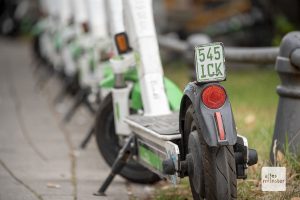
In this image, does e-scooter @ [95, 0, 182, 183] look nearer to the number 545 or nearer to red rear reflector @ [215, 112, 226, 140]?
the number 545

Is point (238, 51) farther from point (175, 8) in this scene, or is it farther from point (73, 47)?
point (175, 8)

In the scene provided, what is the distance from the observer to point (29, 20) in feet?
105

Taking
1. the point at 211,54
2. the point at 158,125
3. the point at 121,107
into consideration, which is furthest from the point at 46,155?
the point at 211,54

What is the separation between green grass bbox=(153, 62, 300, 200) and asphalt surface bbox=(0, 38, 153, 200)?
663mm

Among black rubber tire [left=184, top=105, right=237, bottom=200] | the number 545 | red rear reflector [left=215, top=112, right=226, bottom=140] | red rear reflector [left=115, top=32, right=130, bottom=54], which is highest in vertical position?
the number 545

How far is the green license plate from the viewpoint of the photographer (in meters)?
5.95

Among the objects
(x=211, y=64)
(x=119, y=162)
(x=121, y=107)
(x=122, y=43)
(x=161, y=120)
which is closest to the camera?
(x=211, y=64)

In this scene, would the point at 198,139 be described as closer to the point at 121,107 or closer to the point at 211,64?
the point at 211,64

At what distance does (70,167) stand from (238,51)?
2743mm

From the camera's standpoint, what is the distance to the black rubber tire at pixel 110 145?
7969mm

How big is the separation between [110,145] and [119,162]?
0.73 metres

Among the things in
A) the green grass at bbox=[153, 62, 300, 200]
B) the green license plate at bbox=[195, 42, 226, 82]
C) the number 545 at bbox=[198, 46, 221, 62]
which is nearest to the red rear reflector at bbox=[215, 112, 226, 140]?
the green license plate at bbox=[195, 42, 226, 82]

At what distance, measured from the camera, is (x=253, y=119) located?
10.3 m

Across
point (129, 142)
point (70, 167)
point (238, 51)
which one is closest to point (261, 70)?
point (238, 51)
